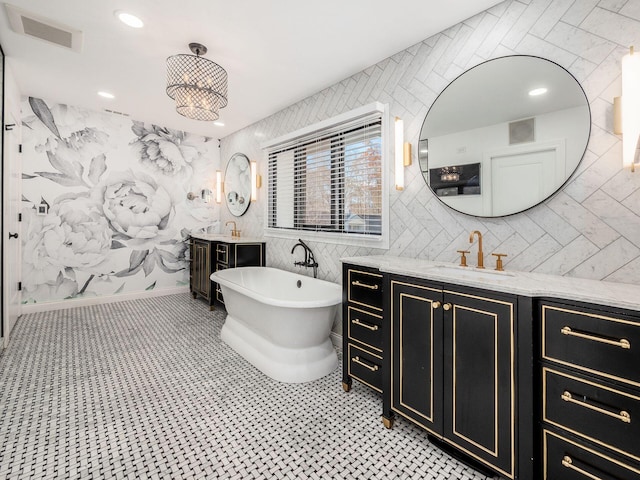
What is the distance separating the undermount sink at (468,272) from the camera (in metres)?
1.74

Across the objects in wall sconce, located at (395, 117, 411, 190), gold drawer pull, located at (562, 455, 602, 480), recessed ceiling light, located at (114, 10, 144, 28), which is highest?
recessed ceiling light, located at (114, 10, 144, 28)

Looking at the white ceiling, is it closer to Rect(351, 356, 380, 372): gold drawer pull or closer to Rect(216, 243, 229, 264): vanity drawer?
Rect(216, 243, 229, 264): vanity drawer

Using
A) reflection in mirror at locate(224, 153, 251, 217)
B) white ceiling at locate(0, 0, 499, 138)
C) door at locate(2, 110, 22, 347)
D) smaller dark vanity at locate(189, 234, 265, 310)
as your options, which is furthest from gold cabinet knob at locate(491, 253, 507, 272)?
door at locate(2, 110, 22, 347)

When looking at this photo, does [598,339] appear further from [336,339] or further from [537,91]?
[336,339]

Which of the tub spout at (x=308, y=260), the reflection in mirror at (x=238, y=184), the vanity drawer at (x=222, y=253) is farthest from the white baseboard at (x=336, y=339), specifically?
the reflection in mirror at (x=238, y=184)

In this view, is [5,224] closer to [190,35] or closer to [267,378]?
[190,35]

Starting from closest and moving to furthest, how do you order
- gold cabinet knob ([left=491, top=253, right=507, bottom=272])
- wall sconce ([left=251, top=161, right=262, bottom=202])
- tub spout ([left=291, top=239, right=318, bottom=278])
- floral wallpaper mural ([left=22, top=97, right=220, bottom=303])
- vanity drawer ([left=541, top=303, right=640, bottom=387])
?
vanity drawer ([left=541, top=303, right=640, bottom=387]) < gold cabinet knob ([left=491, top=253, right=507, bottom=272]) < tub spout ([left=291, top=239, right=318, bottom=278]) < floral wallpaper mural ([left=22, top=97, right=220, bottom=303]) < wall sconce ([left=251, top=161, right=262, bottom=202])

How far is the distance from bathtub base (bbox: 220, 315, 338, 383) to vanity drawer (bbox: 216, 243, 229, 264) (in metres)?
1.52

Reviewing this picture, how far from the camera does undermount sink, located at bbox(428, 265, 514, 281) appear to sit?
174 cm

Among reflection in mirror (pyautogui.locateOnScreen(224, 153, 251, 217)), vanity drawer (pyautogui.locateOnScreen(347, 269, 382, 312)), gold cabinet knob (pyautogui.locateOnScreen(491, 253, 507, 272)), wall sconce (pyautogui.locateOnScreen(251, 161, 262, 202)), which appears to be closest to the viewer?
gold cabinet knob (pyautogui.locateOnScreen(491, 253, 507, 272))

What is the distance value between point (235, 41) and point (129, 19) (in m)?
0.78

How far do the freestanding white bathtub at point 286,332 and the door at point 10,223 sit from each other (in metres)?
2.10

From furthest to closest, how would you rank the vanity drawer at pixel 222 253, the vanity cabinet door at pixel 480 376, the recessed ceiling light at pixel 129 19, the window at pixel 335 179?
the vanity drawer at pixel 222 253, the window at pixel 335 179, the recessed ceiling light at pixel 129 19, the vanity cabinet door at pixel 480 376

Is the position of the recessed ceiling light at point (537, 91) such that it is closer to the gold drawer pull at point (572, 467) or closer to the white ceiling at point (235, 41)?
the white ceiling at point (235, 41)
